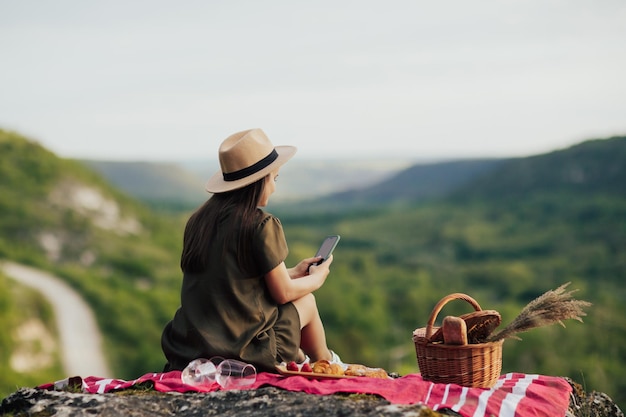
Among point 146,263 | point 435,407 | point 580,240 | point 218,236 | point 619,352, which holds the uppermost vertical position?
point 218,236

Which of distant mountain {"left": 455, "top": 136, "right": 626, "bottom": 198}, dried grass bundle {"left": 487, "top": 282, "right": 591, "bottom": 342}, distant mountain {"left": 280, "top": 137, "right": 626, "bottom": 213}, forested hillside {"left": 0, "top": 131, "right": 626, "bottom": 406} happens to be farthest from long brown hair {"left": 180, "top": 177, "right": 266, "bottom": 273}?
distant mountain {"left": 280, "top": 137, "right": 626, "bottom": 213}

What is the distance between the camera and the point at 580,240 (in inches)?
3174

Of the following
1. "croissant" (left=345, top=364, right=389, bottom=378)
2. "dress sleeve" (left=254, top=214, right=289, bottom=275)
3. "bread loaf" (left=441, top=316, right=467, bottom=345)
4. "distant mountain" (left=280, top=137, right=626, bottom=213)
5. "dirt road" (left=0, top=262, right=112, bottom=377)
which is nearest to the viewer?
"bread loaf" (left=441, top=316, right=467, bottom=345)

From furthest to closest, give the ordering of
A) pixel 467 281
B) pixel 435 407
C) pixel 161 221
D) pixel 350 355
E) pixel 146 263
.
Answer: pixel 467 281 < pixel 161 221 < pixel 350 355 < pixel 146 263 < pixel 435 407

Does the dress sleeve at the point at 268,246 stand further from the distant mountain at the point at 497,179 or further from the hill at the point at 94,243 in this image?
the distant mountain at the point at 497,179

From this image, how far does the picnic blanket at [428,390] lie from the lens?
14.4 feet

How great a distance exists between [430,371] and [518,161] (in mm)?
98952

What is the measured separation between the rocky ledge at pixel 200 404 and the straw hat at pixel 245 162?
4.02 feet

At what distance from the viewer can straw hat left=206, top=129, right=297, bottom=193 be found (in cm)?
492

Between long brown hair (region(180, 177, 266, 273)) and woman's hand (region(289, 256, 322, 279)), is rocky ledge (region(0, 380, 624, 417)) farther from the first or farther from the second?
woman's hand (region(289, 256, 322, 279))

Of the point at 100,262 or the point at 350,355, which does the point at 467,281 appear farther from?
the point at 100,262

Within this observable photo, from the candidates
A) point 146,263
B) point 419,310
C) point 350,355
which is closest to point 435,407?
point 146,263

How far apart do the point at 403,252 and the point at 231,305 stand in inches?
3328

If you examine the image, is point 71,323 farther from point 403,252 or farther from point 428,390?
point 403,252
